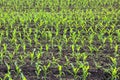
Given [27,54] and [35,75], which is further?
[27,54]

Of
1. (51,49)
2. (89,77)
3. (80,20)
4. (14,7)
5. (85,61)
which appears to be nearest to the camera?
(89,77)

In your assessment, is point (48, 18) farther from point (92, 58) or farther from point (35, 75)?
point (35, 75)

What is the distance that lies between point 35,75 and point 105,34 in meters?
2.92

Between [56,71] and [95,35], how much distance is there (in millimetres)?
2392

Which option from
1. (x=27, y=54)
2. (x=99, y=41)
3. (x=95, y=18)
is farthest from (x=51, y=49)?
(x=95, y=18)

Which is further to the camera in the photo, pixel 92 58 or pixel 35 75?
pixel 92 58

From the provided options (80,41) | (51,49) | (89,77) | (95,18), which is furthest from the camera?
(95,18)

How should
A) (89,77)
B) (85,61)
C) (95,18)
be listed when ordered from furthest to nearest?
(95,18), (85,61), (89,77)

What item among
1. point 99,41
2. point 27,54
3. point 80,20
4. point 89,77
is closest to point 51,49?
point 27,54

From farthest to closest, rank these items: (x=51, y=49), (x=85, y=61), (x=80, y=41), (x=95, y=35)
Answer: (x=95, y=35) < (x=80, y=41) < (x=51, y=49) < (x=85, y=61)

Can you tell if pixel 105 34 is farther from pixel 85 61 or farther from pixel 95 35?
pixel 85 61

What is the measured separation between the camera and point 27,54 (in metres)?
5.60

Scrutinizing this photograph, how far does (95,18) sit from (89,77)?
14.8 feet

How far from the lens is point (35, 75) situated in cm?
482
